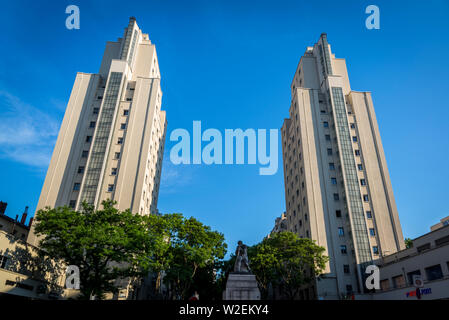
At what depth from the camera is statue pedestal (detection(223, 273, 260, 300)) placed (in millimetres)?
22906

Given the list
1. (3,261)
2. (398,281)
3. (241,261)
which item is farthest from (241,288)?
(398,281)

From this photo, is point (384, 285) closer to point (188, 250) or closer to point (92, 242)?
point (188, 250)

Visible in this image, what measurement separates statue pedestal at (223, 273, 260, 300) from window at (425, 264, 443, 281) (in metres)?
23.7

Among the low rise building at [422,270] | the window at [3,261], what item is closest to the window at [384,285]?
the low rise building at [422,270]

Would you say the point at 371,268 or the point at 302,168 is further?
the point at 302,168

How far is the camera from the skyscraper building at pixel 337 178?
49.8 meters

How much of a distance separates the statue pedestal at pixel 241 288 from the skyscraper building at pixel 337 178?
27910mm

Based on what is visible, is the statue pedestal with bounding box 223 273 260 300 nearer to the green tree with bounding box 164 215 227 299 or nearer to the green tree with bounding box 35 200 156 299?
the green tree with bounding box 35 200 156 299

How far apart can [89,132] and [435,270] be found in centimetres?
5899

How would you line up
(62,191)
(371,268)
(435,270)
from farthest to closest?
(62,191) < (371,268) < (435,270)

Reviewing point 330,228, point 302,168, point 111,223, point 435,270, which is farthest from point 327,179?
point 111,223

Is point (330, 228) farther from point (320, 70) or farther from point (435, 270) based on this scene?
point (320, 70)

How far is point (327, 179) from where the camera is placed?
57.4 m

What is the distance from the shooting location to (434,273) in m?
33.8
